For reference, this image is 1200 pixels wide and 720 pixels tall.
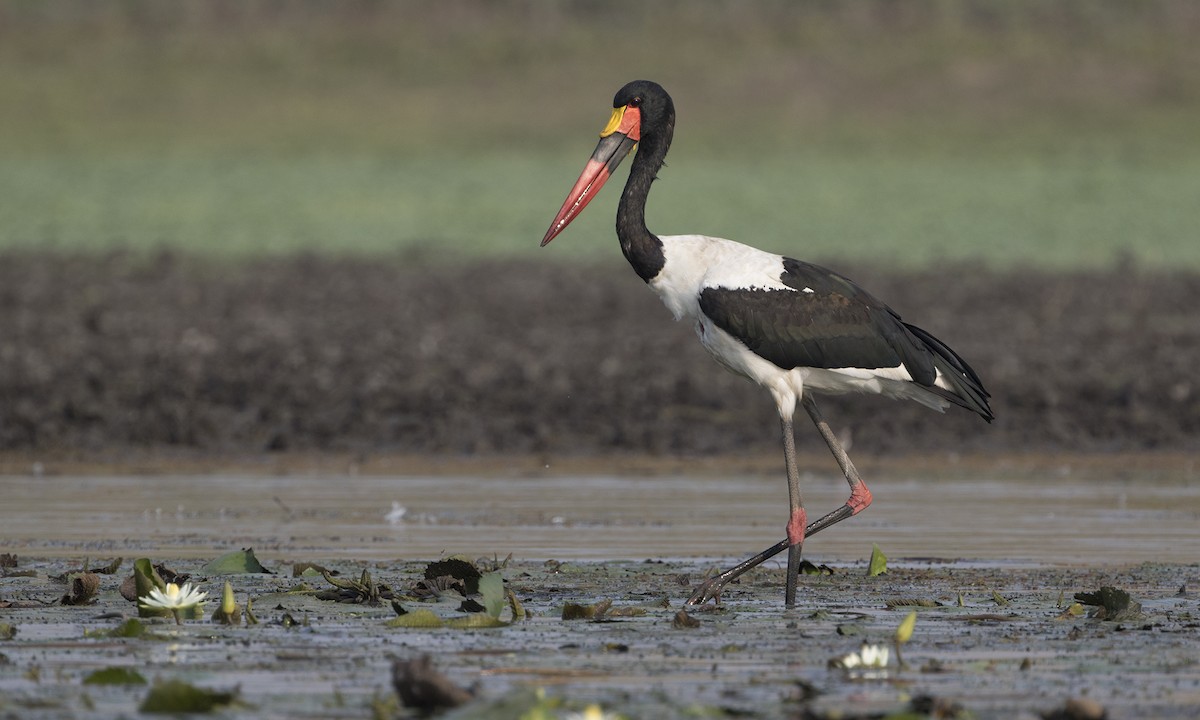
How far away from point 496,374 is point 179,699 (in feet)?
30.4

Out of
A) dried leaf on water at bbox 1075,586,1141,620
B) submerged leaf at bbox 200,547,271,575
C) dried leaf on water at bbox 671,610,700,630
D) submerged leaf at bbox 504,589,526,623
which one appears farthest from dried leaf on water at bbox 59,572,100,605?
dried leaf on water at bbox 1075,586,1141,620

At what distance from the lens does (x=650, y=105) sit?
8.80m

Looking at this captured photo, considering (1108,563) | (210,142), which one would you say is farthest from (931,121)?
(1108,563)

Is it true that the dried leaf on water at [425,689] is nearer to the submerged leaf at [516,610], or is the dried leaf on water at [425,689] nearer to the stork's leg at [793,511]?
the submerged leaf at [516,610]

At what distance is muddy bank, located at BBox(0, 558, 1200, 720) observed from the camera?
5520mm

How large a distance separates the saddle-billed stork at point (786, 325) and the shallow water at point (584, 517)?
0.84m

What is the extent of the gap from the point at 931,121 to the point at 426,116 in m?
12.8

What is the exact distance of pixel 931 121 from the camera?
52938 mm

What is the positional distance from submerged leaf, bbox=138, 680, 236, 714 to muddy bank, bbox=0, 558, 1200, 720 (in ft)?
0.26

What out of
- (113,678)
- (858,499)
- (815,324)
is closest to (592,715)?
(113,678)

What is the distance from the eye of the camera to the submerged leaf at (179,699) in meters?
5.29

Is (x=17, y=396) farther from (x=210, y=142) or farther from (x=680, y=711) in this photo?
(x=210, y=142)

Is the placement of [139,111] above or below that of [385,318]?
above

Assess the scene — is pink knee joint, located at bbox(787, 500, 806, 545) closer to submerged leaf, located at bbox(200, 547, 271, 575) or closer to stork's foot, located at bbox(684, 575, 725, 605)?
stork's foot, located at bbox(684, 575, 725, 605)
